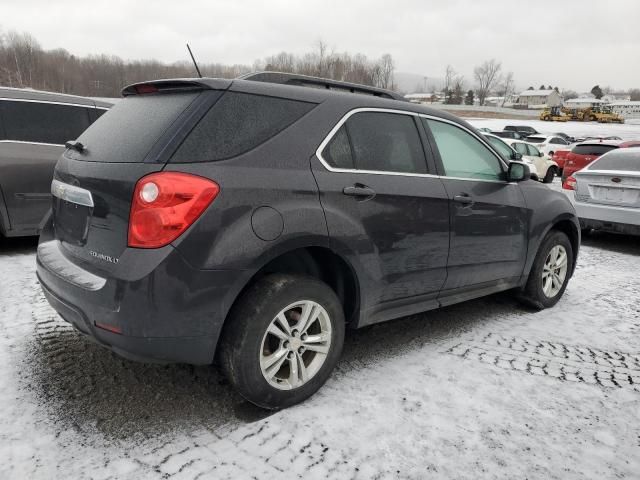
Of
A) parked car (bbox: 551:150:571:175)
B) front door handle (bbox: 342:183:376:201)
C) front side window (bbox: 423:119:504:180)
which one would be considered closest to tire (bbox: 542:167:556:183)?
parked car (bbox: 551:150:571:175)

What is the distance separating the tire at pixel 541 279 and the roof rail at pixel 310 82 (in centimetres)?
197

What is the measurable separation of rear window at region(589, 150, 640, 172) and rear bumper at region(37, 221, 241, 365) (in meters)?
6.78

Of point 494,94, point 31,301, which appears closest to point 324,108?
point 31,301

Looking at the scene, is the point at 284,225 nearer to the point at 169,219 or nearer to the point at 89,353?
the point at 169,219

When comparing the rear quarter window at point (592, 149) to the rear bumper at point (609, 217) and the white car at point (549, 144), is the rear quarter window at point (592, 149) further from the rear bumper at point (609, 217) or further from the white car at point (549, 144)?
the rear bumper at point (609, 217)

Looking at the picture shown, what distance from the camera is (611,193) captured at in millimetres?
6934

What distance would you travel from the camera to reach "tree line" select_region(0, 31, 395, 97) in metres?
76.9

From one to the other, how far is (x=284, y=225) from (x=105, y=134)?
117 centimetres

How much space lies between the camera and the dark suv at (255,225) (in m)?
2.27

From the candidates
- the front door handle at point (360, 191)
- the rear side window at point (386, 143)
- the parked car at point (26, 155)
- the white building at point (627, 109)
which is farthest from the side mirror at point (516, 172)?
the white building at point (627, 109)

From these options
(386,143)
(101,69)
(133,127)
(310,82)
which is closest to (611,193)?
(386,143)

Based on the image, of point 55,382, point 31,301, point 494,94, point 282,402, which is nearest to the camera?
point 282,402

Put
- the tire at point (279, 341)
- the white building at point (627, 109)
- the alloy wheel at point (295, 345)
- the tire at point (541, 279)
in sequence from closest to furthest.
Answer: the tire at point (279, 341) < the alloy wheel at point (295, 345) < the tire at point (541, 279) < the white building at point (627, 109)

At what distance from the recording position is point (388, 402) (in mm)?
2805
